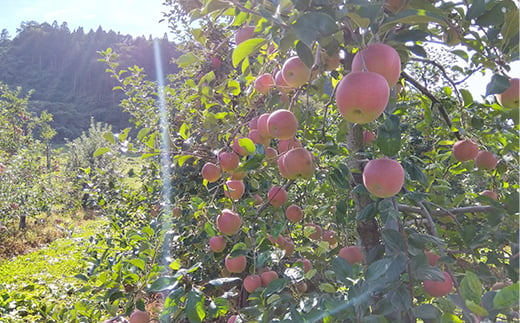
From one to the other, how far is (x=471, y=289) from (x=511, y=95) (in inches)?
21.1

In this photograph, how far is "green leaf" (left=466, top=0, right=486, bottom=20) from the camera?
70 centimetres

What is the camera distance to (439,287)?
0.83 meters

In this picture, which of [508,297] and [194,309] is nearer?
[508,297]

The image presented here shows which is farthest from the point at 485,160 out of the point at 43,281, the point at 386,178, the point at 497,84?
the point at 43,281

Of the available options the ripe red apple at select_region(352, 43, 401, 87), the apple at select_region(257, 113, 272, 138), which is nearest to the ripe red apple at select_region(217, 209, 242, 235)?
the apple at select_region(257, 113, 272, 138)

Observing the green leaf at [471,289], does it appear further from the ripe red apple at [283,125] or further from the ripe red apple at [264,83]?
the ripe red apple at [264,83]

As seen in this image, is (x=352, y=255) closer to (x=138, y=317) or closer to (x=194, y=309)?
(x=194, y=309)

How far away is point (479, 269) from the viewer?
923 millimetres

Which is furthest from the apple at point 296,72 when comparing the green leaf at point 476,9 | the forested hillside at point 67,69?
the forested hillside at point 67,69

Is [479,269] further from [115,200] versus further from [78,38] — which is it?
[78,38]

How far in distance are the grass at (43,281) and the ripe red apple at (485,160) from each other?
145 centimetres

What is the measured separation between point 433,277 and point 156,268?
73 centimetres

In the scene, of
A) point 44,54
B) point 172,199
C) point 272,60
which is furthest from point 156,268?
point 44,54

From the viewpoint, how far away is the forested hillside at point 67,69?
33.6 m
